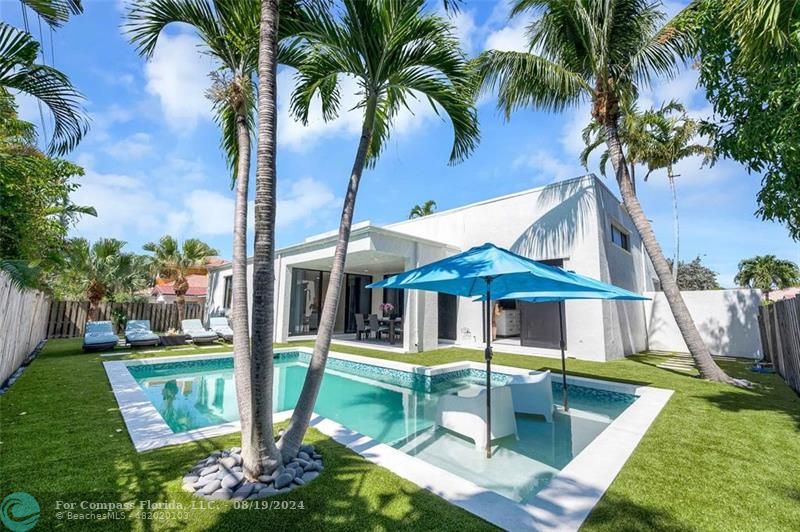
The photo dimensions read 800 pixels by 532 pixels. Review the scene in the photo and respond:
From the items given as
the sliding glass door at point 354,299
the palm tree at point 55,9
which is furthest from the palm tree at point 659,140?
the palm tree at point 55,9

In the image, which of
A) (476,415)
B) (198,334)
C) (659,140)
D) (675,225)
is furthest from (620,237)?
(198,334)

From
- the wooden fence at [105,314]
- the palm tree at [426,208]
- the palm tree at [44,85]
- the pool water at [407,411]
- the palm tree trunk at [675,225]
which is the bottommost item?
the pool water at [407,411]

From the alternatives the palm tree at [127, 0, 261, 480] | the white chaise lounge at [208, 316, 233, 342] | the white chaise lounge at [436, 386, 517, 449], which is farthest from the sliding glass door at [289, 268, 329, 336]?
the palm tree at [127, 0, 261, 480]

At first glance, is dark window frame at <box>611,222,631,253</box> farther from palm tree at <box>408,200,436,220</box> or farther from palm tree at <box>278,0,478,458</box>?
palm tree at <box>408,200,436,220</box>

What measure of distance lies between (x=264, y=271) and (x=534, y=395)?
6205 mm

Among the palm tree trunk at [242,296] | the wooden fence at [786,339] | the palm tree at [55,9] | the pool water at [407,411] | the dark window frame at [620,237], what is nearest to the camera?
the palm tree trunk at [242,296]

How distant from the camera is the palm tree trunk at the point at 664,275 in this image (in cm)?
930

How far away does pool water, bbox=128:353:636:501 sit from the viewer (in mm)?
5293

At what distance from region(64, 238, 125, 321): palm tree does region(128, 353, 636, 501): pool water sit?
11.0 m

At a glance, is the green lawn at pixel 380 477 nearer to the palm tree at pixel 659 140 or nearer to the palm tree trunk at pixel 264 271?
the palm tree trunk at pixel 264 271

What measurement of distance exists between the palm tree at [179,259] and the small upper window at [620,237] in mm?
22580

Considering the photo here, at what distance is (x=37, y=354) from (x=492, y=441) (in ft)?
53.1

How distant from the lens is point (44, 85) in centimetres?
482

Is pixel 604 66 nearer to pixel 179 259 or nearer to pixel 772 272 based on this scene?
pixel 179 259
